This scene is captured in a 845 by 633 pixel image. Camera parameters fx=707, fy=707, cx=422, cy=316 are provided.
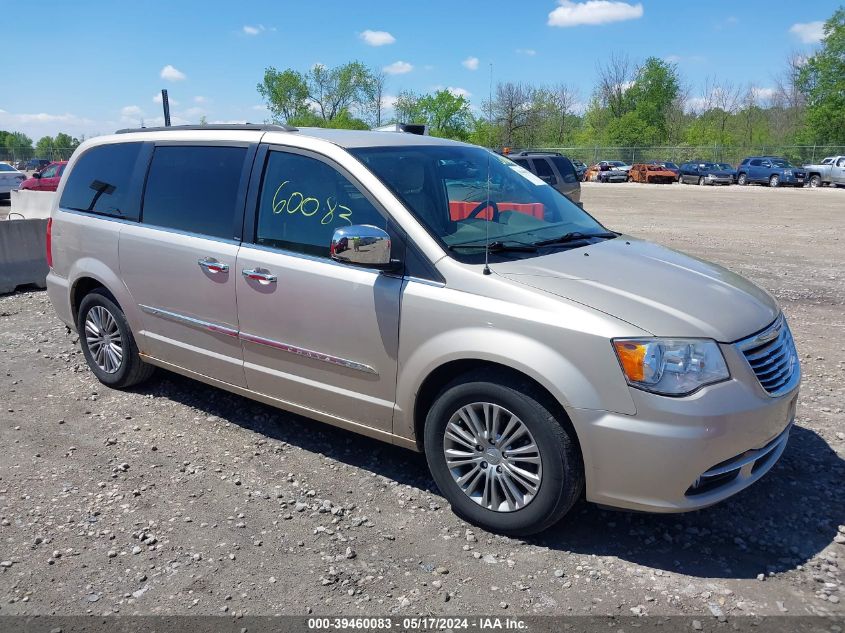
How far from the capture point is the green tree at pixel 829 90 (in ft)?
191

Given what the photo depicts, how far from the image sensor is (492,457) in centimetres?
339

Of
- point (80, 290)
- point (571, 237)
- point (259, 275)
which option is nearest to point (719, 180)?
point (571, 237)

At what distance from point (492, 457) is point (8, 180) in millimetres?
26950

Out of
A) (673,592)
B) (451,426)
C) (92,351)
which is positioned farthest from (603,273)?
(92,351)

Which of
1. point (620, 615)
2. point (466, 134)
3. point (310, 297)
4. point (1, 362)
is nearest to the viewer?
point (620, 615)

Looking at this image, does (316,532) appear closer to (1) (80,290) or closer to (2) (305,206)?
(2) (305,206)

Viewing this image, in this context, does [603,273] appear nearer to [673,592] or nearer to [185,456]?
[673,592]

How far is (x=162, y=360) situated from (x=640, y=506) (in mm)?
3368

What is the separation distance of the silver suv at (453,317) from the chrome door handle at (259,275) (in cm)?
1

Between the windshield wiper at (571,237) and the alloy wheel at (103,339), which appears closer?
the windshield wiper at (571,237)

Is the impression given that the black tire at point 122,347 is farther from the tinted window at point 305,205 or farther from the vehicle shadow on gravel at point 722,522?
the tinted window at point 305,205

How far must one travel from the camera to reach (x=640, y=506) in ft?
10.2

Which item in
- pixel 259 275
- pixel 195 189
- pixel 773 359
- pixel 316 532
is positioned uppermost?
pixel 195 189

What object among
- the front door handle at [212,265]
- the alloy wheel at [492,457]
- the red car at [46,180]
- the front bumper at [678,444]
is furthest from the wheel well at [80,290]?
the red car at [46,180]
